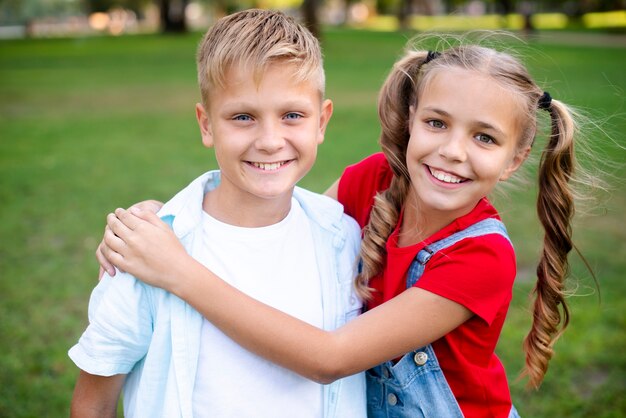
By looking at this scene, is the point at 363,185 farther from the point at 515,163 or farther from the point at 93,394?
the point at 93,394

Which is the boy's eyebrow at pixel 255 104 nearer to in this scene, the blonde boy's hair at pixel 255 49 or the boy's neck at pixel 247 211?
the blonde boy's hair at pixel 255 49

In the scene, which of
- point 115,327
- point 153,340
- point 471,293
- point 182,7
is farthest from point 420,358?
point 182,7

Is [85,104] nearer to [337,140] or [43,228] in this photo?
[337,140]

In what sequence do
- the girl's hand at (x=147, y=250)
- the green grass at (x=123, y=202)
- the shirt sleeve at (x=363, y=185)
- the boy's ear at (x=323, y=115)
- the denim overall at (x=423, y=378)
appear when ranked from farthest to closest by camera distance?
the green grass at (x=123, y=202), the shirt sleeve at (x=363, y=185), the boy's ear at (x=323, y=115), the denim overall at (x=423, y=378), the girl's hand at (x=147, y=250)

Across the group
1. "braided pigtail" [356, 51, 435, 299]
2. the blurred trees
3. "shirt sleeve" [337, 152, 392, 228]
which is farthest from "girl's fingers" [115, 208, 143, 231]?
the blurred trees

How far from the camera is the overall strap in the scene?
6.81 feet

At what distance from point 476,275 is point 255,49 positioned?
3.11 ft

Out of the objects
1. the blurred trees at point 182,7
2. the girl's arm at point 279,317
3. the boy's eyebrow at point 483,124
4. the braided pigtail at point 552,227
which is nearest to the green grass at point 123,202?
the braided pigtail at point 552,227

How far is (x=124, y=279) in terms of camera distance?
1.93 meters

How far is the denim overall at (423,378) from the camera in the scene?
6.84 ft

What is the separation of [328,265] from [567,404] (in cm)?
227

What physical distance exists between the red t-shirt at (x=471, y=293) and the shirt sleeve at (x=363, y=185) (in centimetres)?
29

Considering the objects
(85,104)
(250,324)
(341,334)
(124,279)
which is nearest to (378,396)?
(341,334)

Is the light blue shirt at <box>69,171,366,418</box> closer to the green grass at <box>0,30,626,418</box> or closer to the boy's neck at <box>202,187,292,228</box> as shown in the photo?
the boy's neck at <box>202,187,292,228</box>
